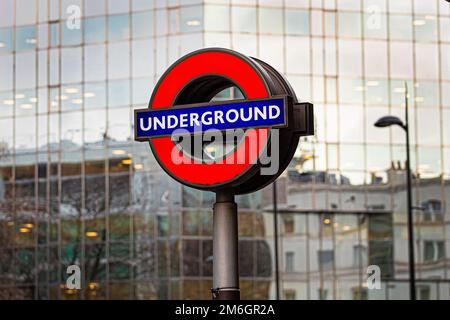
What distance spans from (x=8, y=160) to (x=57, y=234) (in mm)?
5535

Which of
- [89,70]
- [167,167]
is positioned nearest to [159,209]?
[89,70]

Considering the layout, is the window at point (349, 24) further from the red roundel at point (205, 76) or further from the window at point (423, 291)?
the red roundel at point (205, 76)

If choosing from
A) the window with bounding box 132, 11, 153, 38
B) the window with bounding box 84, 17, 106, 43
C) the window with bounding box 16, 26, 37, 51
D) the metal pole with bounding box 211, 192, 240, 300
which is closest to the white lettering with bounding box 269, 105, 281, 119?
the metal pole with bounding box 211, 192, 240, 300

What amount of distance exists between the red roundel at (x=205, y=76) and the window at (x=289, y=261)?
161 feet

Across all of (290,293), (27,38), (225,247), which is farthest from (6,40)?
(225,247)

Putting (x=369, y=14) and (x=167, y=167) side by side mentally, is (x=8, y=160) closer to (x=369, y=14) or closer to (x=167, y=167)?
(x=369, y=14)

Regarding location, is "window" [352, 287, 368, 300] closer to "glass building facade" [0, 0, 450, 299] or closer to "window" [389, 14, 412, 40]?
"glass building facade" [0, 0, 450, 299]

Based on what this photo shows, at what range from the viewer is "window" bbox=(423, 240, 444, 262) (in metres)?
63.5

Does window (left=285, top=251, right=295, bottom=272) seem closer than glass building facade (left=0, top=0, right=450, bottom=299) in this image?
No

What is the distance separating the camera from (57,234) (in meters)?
63.0

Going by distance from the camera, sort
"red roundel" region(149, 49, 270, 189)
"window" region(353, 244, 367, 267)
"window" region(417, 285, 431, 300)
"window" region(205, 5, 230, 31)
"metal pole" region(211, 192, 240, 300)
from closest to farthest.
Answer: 1. "red roundel" region(149, 49, 270, 189)
2. "metal pole" region(211, 192, 240, 300)
3. "window" region(205, 5, 230, 31)
4. "window" region(353, 244, 367, 267)
5. "window" region(417, 285, 431, 300)

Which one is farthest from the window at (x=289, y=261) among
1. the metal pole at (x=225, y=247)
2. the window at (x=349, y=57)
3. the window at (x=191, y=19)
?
the metal pole at (x=225, y=247)

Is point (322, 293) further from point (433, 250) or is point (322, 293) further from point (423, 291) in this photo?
point (433, 250)

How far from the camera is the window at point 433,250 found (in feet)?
208
